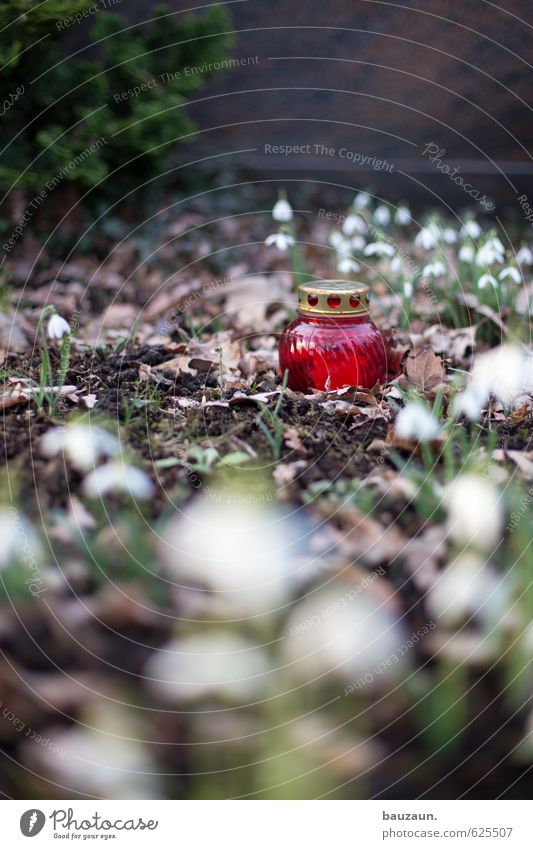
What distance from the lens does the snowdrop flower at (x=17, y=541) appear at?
148 cm

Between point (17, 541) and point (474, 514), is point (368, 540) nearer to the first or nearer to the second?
point (474, 514)

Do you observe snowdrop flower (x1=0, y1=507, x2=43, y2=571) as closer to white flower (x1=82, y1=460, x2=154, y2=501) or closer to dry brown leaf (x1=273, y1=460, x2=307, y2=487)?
white flower (x1=82, y1=460, x2=154, y2=501)

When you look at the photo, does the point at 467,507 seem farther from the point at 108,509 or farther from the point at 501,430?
the point at 108,509

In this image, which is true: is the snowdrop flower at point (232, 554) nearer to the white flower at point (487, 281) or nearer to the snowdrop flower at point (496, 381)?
the snowdrop flower at point (496, 381)

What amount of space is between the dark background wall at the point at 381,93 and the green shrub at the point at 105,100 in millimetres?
450

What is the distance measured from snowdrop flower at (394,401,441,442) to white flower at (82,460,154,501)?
55 centimetres

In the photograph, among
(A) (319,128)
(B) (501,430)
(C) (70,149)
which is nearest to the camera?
(B) (501,430)

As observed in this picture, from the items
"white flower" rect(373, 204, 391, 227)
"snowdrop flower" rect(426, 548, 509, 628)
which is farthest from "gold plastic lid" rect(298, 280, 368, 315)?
"white flower" rect(373, 204, 391, 227)

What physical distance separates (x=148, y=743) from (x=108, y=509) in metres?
0.43

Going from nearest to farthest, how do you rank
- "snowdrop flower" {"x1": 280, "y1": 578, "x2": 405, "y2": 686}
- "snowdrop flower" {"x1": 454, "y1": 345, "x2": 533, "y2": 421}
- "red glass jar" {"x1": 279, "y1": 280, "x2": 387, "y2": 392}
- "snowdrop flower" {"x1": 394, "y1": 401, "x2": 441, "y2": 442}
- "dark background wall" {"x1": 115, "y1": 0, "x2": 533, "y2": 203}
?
1. "snowdrop flower" {"x1": 280, "y1": 578, "x2": 405, "y2": 686}
2. "snowdrop flower" {"x1": 394, "y1": 401, "x2": 441, "y2": 442}
3. "snowdrop flower" {"x1": 454, "y1": 345, "x2": 533, "y2": 421}
4. "red glass jar" {"x1": 279, "y1": 280, "x2": 387, "y2": 392}
5. "dark background wall" {"x1": 115, "y1": 0, "x2": 533, "y2": 203}

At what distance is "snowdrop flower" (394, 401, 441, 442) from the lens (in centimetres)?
172

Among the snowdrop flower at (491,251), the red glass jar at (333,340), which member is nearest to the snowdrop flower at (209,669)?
the red glass jar at (333,340)

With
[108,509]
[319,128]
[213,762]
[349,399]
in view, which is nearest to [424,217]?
[319,128]

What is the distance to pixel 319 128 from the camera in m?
3.87
